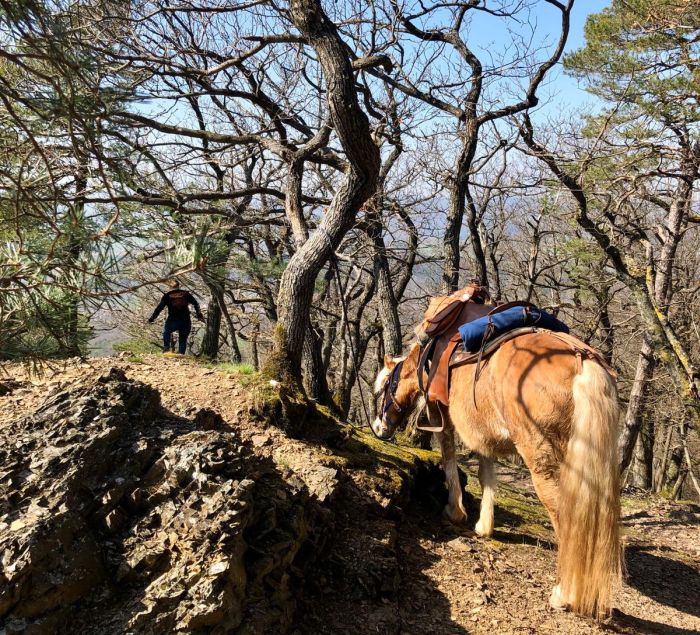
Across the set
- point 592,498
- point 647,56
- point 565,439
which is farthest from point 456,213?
point 592,498

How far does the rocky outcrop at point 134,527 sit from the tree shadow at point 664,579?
3.49m

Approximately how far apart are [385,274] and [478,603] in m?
7.51

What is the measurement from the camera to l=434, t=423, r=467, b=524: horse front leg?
16.5 ft

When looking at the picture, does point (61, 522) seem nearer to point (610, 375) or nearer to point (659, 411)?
point (610, 375)

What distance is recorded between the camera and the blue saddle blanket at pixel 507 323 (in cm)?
428

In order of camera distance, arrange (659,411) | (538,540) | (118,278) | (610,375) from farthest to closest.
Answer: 1. (659,411)
2. (538,540)
3. (610,375)
4. (118,278)

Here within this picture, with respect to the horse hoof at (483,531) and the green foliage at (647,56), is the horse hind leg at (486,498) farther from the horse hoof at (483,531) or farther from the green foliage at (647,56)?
the green foliage at (647,56)

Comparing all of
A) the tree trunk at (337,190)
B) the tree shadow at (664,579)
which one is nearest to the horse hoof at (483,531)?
the tree shadow at (664,579)

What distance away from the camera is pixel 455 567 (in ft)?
13.6

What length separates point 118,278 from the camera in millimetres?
2406

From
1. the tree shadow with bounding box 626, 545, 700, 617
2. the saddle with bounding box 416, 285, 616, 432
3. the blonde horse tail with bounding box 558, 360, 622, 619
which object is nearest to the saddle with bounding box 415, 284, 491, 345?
the saddle with bounding box 416, 285, 616, 432

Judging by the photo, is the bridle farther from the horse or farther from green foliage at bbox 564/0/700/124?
green foliage at bbox 564/0/700/124

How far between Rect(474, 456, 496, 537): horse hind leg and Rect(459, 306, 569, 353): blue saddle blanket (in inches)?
50.0

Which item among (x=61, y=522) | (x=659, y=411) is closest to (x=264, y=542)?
(x=61, y=522)
